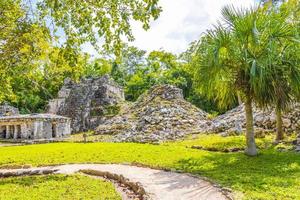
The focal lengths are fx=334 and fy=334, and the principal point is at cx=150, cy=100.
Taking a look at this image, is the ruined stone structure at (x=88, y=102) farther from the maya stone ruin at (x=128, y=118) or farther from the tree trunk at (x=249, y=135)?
the tree trunk at (x=249, y=135)

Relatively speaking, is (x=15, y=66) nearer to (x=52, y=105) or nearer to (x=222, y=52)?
(x=222, y=52)

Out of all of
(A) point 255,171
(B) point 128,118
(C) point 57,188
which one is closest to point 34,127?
(B) point 128,118

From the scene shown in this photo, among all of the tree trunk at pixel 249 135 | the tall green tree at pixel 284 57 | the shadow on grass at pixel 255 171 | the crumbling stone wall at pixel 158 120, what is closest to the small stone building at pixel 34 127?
the crumbling stone wall at pixel 158 120

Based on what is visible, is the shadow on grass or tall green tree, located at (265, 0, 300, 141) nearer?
the shadow on grass

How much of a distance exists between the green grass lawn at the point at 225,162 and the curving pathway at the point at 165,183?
1.39ft

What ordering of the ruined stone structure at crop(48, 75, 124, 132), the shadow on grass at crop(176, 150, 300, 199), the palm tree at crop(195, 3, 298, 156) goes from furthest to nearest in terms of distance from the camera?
the ruined stone structure at crop(48, 75, 124, 132) → the palm tree at crop(195, 3, 298, 156) → the shadow on grass at crop(176, 150, 300, 199)

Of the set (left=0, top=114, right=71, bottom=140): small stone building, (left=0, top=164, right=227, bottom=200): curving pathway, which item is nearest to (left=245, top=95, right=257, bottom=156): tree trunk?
(left=0, top=164, right=227, bottom=200): curving pathway

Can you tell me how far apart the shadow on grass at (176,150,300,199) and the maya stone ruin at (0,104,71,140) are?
1680cm

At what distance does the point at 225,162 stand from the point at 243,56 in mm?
3173

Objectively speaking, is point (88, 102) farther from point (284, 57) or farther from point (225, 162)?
point (284, 57)

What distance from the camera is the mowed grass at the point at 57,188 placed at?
6629mm

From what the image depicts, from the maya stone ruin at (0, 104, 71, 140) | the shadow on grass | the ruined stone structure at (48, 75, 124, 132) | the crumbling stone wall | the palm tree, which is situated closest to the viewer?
the shadow on grass

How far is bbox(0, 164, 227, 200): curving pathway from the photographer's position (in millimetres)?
6262

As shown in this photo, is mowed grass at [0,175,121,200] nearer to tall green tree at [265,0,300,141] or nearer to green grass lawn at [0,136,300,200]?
green grass lawn at [0,136,300,200]
